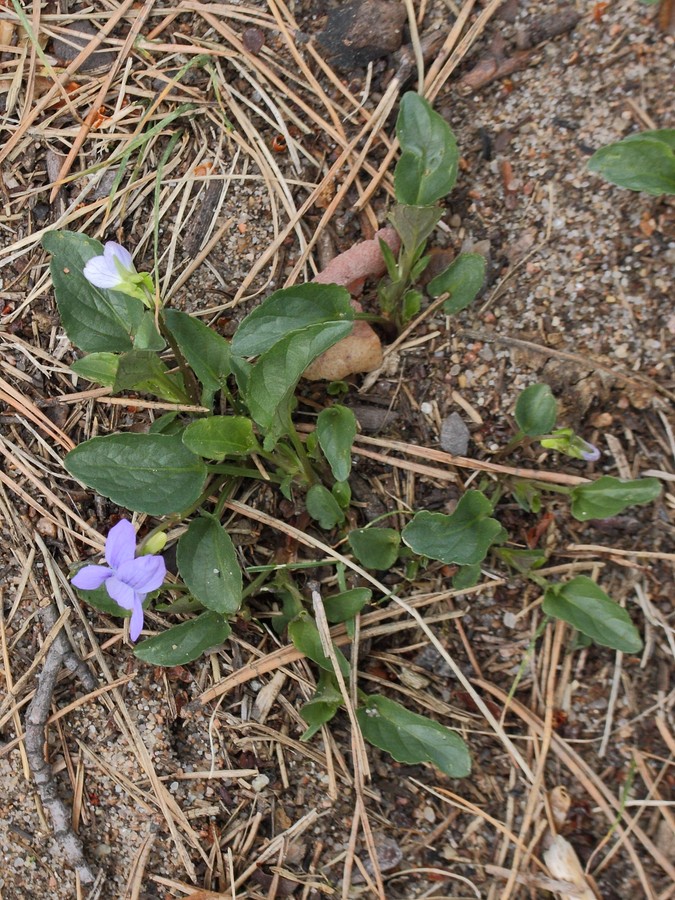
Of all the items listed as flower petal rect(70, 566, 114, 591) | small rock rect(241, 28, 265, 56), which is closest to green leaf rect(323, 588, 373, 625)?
flower petal rect(70, 566, 114, 591)

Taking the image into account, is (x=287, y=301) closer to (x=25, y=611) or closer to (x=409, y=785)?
(x=25, y=611)

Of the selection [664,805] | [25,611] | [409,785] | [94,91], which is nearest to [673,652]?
[664,805]

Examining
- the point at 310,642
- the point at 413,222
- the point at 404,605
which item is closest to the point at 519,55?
the point at 413,222

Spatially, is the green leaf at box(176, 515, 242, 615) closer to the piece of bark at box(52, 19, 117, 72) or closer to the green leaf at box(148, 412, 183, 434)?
the green leaf at box(148, 412, 183, 434)

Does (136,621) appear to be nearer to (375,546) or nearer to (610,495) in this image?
(375,546)

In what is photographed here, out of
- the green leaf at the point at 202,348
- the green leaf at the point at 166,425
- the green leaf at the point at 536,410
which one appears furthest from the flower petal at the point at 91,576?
the green leaf at the point at 536,410

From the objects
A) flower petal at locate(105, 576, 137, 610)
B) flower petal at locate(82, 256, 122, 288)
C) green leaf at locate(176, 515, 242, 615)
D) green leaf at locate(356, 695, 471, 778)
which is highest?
flower petal at locate(82, 256, 122, 288)
